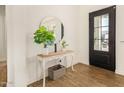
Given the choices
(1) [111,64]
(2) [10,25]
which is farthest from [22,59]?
(1) [111,64]

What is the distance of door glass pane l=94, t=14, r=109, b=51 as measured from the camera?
344 centimetres

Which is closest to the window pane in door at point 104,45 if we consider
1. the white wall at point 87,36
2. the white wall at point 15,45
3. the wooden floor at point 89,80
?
the white wall at point 87,36

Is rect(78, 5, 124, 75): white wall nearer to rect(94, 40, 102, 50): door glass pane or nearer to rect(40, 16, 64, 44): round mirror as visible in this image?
rect(94, 40, 102, 50): door glass pane

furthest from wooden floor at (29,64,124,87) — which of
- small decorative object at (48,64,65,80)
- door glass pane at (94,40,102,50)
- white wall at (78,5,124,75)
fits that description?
door glass pane at (94,40,102,50)

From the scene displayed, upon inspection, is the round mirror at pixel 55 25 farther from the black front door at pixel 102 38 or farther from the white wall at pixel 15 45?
the black front door at pixel 102 38

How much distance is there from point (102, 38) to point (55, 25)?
144cm

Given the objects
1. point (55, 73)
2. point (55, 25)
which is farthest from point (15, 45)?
point (55, 25)

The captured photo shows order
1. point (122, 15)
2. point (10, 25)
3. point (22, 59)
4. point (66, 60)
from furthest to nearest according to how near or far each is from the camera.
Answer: point (66, 60) < point (122, 15) < point (22, 59) < point (10, 25)

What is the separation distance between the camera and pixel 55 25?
10.8 ft

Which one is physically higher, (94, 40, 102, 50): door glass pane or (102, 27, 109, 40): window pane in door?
(102, 27, 109, 40): window pane in door

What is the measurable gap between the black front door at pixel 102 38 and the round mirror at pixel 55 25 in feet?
3.41
